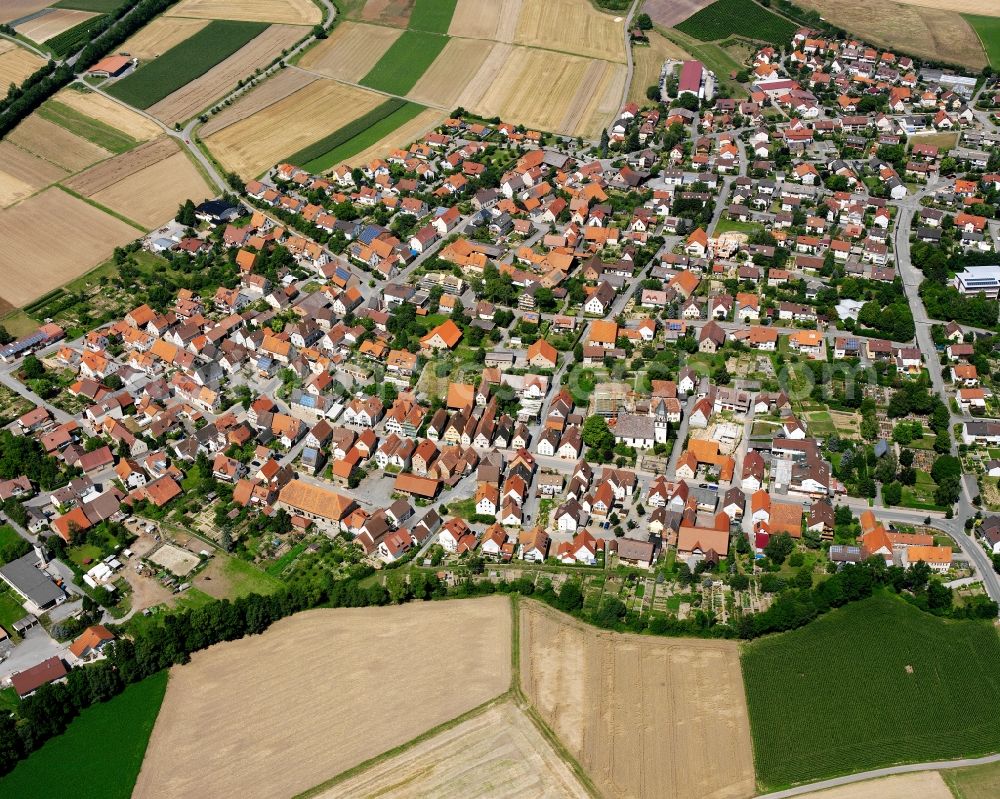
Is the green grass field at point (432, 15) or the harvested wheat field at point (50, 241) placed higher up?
the green grass field at point (432, 15)

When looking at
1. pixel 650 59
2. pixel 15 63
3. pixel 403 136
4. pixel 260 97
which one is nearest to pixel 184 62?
pixel 260 97

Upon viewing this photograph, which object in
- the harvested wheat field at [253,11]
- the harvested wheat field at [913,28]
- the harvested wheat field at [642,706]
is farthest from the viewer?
the harvested wheat field at [253,11]

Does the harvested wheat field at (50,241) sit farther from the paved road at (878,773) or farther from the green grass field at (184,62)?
the paved road at (878,773)

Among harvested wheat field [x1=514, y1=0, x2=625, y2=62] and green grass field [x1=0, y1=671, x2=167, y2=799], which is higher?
harvested wheat field [x1=514, y1=0, x2=625, y2=62]

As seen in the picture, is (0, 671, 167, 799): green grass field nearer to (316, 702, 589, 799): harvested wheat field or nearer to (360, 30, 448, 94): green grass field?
(316, 702, 589, 799): harvested wheat field

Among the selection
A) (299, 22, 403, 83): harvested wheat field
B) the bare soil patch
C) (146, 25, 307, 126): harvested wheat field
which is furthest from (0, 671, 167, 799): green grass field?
the bare soil patch

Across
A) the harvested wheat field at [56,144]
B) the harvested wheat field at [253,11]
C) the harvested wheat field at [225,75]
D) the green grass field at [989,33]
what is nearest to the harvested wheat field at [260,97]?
the harvested wheat field at [225,75]
